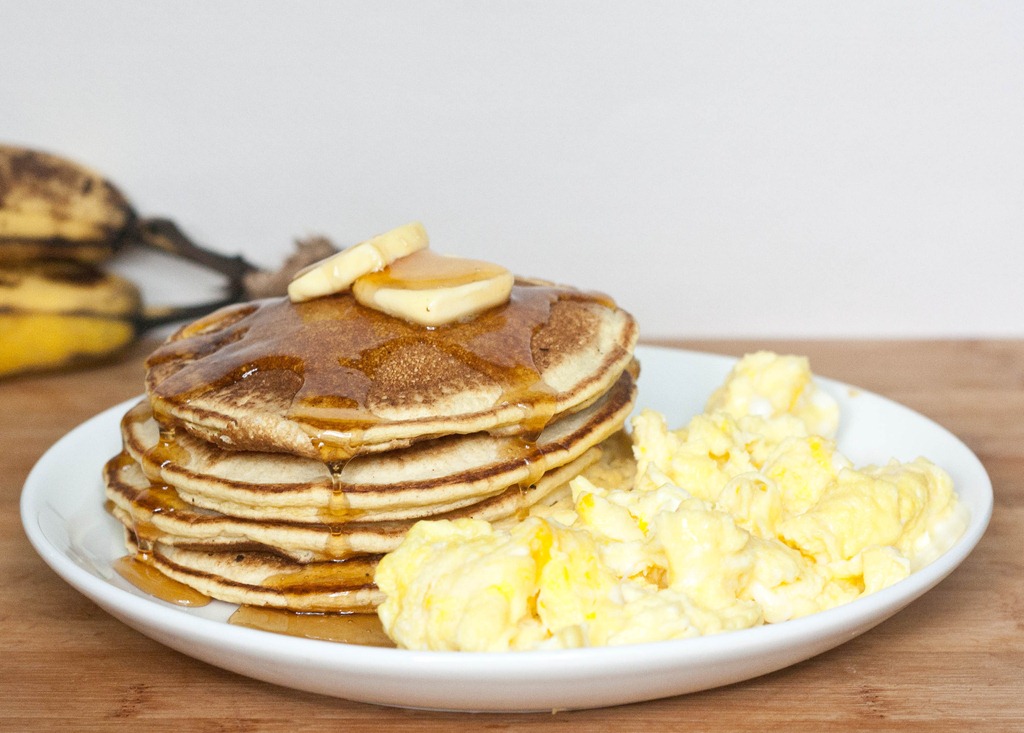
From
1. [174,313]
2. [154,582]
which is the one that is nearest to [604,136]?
[174,313]

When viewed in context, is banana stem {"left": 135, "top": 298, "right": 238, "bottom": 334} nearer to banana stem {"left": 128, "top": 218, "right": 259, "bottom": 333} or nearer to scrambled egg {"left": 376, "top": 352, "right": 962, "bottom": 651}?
banana stem {"left": 128, "top": 218, "right": 259, "bottom": 333}

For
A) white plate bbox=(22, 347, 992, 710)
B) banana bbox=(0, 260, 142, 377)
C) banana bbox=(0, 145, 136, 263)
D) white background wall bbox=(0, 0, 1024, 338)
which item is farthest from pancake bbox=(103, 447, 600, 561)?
white background wall bbox=(0, 0, 1024, 338)

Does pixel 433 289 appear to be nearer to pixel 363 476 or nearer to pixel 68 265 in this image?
pixel 363 476

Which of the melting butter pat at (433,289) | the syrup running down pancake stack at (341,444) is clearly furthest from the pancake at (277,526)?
the melting butter pat at (433,289)

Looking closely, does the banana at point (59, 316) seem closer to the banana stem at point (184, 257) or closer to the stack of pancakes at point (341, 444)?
the banana stem at point (184, 257)

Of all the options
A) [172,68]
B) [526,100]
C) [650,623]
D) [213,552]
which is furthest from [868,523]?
[172,68]
